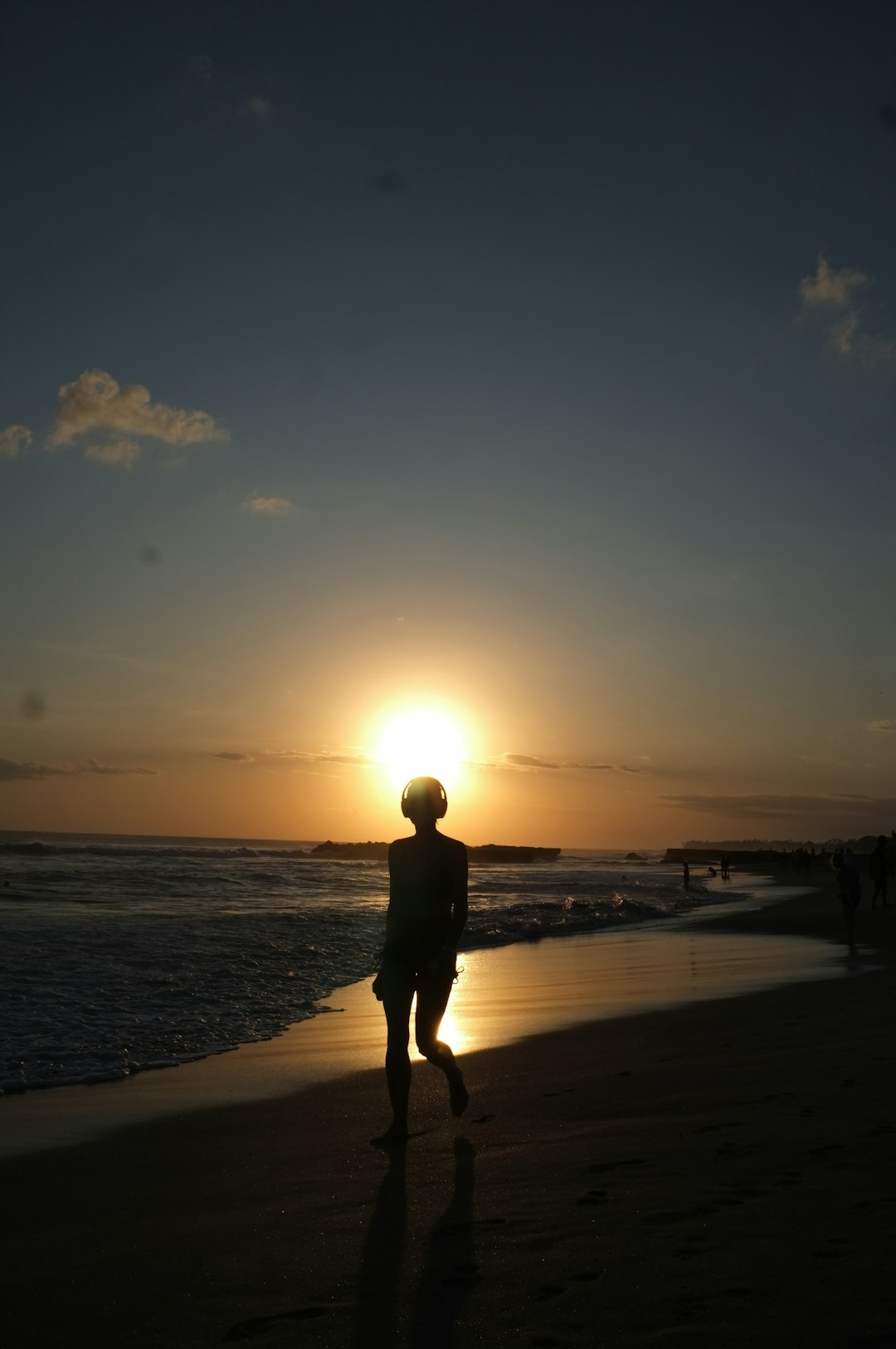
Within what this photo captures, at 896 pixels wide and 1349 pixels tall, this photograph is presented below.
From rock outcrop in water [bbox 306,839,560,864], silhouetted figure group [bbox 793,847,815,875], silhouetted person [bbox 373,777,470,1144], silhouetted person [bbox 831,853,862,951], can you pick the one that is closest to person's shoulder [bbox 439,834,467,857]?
silhouetted person [bbox 373,777,470,1144]

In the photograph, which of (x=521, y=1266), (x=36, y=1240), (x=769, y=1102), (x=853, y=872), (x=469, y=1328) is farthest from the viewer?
(x=853, y=872)

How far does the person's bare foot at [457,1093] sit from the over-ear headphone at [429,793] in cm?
153

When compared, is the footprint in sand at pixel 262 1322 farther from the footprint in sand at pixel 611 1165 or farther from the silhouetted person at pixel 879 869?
the silhouetted person at pixel 879 869

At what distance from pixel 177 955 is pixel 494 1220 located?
41.2ft

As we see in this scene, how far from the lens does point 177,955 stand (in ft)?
52.2

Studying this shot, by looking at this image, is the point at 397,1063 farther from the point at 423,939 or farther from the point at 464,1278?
the point at 464,1278

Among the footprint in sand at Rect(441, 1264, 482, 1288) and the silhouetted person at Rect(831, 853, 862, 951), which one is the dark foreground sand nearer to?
the footprint in sand at Rect(441, 1264, 482, 1288)

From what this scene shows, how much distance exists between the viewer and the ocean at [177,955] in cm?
984

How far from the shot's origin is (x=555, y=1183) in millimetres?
4719

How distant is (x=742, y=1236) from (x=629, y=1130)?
6.32 ft

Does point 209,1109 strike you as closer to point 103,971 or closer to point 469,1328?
point 469,1328

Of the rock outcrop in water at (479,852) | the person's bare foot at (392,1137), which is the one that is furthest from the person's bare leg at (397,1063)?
the rock outcrop in water at (479,852)

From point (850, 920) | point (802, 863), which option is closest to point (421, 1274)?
point (850, 920)

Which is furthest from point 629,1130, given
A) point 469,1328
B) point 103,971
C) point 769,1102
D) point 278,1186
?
point 103,971
